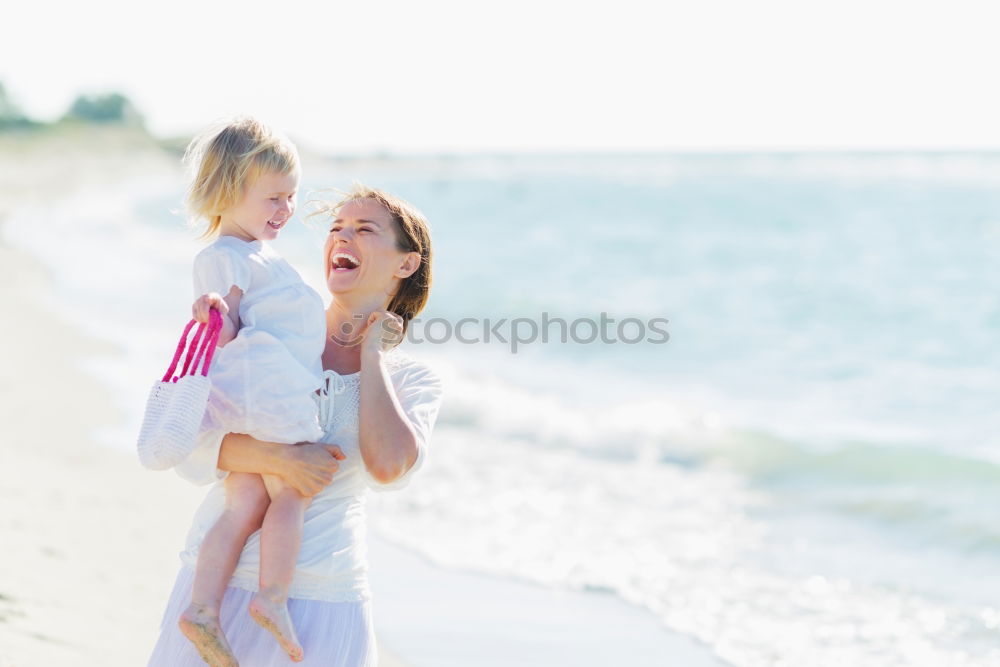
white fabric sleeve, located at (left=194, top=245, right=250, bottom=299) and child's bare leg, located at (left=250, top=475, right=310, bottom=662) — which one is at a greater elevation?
white fabric sleeve, located at (left=194, top=245, right=250, bottom=299)

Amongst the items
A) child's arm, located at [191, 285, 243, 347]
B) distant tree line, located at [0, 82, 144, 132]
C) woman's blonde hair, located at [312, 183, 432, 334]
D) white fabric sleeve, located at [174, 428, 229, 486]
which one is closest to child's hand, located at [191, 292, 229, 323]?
child's arm, located at [191, 285, 243, 347]

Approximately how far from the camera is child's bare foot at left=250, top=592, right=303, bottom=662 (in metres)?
2.26

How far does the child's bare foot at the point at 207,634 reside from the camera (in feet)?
7.43

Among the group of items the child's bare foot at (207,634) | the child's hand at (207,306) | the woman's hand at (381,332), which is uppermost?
the woman's hand at (381,332)

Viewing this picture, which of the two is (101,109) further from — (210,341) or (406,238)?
(210,341)

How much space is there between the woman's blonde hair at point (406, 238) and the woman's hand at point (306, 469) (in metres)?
0.43

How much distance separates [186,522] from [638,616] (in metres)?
2.18

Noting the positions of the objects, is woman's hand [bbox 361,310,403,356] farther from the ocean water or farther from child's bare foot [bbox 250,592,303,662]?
child's bare foot [bbox 250,592,303,662]

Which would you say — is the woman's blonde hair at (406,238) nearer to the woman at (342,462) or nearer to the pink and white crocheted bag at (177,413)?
the woman at (342,462)

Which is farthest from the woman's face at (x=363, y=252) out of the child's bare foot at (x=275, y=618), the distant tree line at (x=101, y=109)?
the distant tree line at (x=101, y=109)

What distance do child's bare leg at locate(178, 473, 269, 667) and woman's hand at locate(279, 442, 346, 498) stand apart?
110 millimetres

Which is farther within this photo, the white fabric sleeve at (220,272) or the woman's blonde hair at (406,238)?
the woman's blonde hair at (406,238)

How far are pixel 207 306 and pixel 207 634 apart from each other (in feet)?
2.22

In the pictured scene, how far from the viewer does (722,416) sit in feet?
30.8
